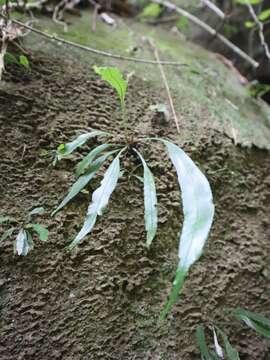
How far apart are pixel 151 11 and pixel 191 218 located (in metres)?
1.63

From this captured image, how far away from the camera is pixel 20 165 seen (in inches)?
25.7

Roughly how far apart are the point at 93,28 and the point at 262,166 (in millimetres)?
908

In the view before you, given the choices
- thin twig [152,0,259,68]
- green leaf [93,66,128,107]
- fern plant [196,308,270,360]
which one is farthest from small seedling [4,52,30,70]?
thin twig [152,0,259,68]

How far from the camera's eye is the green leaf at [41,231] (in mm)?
553

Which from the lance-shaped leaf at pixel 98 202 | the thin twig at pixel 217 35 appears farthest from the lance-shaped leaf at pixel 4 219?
the thin twig at pixel 217 35

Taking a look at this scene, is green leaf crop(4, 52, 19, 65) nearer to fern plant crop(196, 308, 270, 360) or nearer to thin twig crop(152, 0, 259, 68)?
fern plant crop(196, 308, 270, 360)

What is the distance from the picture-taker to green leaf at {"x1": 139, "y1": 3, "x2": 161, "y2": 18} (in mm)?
1670

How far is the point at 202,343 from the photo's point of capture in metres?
0.57

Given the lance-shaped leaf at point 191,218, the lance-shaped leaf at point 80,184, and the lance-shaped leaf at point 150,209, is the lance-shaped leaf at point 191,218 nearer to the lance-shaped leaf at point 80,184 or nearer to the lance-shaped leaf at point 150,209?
the lance-shaped leaf at point 150,209

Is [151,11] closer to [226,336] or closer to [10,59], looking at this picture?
[10,59]

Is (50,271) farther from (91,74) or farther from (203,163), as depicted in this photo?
(91,74)

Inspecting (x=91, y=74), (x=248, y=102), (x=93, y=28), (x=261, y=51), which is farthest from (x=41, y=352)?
(x=261, y=51)

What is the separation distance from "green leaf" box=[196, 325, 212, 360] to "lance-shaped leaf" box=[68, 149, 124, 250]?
1.00 ft

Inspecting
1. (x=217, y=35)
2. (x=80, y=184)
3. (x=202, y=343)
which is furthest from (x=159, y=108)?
(x=217, y=35)
